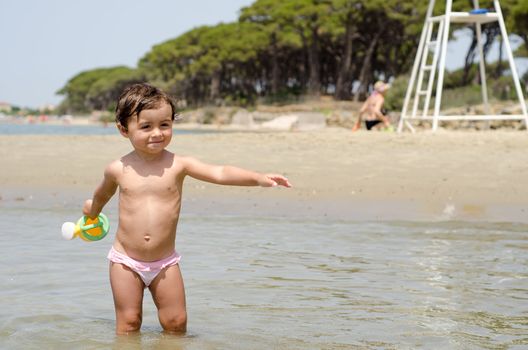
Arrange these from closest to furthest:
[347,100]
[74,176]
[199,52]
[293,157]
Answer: [74,176] < [293,157] < [347,100] < [199,52]

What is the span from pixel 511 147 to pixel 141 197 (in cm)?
903

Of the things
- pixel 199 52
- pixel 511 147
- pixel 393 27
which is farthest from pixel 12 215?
pixel 199 52

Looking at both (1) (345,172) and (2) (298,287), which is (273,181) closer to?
(2) (298,287)

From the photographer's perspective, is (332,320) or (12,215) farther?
(12,215)

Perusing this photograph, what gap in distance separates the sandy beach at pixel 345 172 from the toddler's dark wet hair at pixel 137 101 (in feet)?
14.8

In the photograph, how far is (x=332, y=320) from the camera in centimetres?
442

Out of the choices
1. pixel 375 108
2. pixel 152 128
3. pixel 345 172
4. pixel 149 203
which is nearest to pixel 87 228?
pixel 149 203

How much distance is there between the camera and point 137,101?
150 inches

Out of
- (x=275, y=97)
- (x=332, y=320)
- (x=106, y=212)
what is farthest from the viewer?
(x=275, y=97)

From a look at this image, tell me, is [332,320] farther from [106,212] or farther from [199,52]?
[199,52]

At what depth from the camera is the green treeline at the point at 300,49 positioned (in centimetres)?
4662

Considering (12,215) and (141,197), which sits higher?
(141,197)

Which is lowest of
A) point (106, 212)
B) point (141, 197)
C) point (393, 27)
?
point (106, 212)

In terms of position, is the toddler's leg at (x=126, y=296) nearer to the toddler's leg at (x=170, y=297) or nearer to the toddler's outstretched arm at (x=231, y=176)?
the toddler's leg at (x=170, y=297)
